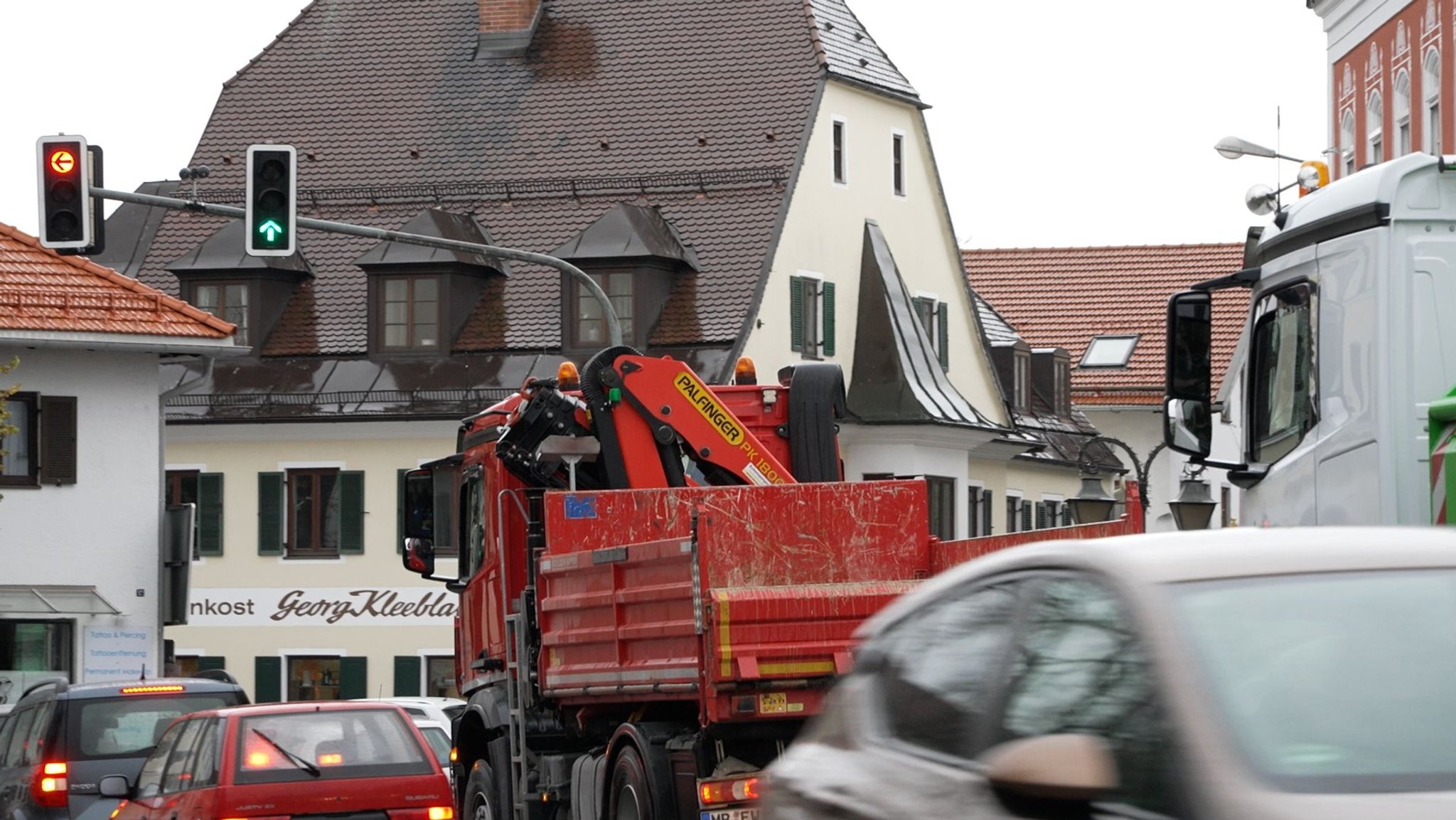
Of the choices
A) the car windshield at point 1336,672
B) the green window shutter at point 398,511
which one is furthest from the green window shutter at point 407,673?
the car windshield at point 1336,672

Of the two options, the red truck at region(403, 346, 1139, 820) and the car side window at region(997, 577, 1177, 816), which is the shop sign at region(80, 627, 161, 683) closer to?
the red truck at region(403, 346, 1139, 820)

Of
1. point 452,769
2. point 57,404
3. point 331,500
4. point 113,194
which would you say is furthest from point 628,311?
point 452,769

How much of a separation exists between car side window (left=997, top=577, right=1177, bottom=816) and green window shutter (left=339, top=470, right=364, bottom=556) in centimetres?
4040

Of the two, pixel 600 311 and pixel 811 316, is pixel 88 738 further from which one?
pixel 811 316

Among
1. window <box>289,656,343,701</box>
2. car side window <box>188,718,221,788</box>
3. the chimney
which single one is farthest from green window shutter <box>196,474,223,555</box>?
car side window <box>188,718,221,788</box>

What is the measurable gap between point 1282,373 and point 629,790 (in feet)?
14.4

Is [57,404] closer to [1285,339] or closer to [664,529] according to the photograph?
[664,529]

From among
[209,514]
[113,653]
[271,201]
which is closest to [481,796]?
[271,201]

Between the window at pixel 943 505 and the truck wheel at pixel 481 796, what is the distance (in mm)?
31656

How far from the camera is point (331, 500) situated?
45.6 meters

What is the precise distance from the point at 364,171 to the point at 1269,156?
3000 centimetres

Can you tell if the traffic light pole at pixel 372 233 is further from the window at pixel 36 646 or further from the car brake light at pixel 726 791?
the window at pixel 36 646

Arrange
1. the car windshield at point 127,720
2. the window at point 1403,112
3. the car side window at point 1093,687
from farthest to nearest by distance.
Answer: the window at point 1403,112, the car windshield at point 127,720, the car side window at point 1093,687

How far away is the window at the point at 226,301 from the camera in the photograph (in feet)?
154
